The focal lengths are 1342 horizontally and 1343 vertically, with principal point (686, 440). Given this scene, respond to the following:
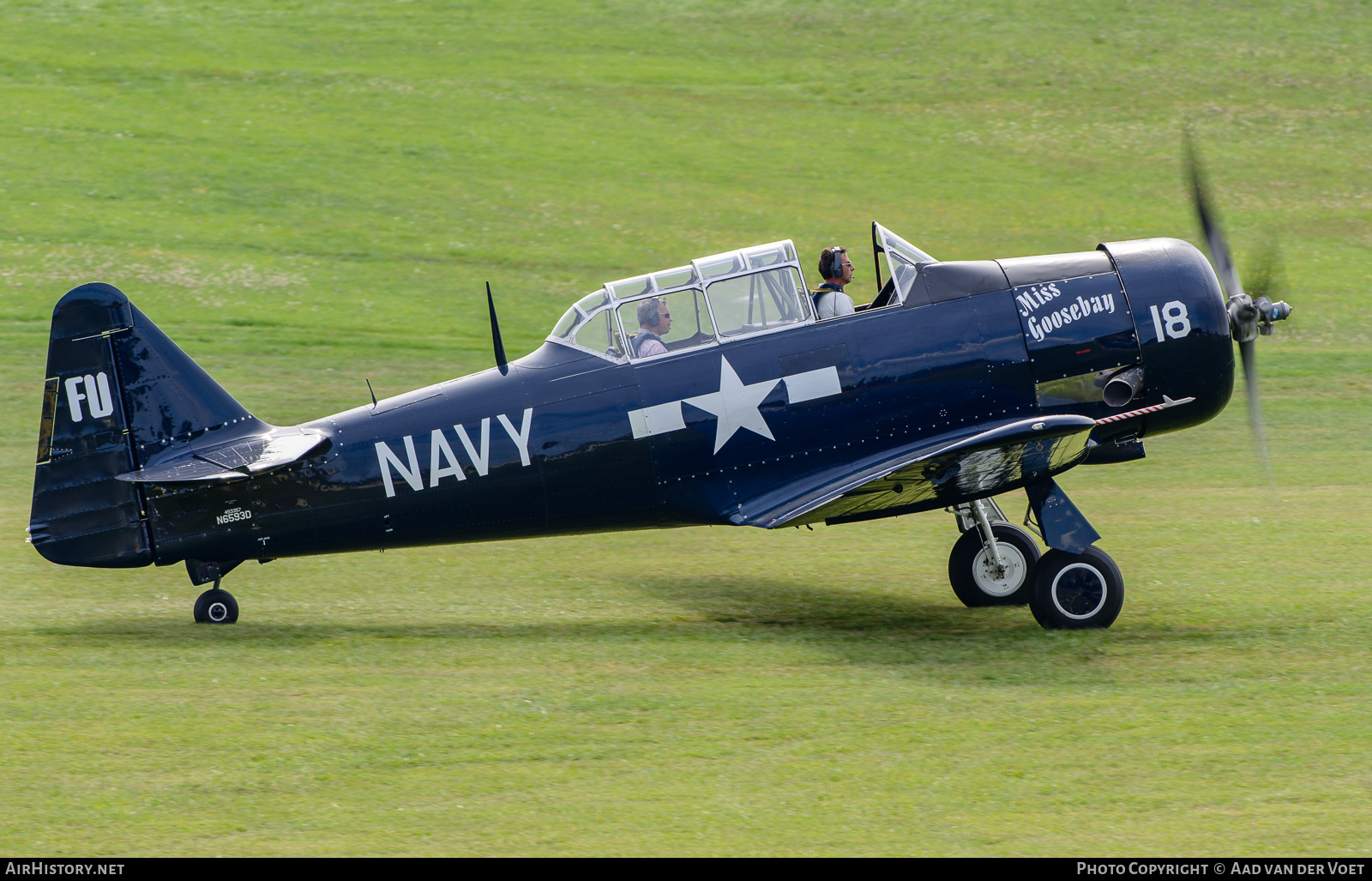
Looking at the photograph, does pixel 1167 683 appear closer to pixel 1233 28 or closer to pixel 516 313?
pixel 516 313

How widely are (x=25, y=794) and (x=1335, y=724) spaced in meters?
7.17

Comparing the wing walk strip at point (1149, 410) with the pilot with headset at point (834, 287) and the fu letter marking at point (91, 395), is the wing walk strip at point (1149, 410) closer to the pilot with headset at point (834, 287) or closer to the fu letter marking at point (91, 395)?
the pilot with headset at point (834, 287)

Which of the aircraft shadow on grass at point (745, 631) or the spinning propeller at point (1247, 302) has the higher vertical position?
the spinning propeller at point (1247, 302)

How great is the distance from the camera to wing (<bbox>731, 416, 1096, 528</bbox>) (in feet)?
29.2

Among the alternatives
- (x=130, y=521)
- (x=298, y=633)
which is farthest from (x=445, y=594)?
(x=130, y=521)

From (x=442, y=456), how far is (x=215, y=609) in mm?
2080

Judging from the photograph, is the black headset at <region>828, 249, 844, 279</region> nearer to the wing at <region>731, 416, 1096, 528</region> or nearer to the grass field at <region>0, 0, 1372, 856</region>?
the wing at <region>731, 416, 1096, 528</region>

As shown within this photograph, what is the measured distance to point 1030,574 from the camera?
31.9 ft

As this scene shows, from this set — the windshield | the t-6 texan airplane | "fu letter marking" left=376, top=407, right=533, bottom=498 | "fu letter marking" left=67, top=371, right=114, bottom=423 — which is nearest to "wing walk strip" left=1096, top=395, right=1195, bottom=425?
the t-6 texan airplane

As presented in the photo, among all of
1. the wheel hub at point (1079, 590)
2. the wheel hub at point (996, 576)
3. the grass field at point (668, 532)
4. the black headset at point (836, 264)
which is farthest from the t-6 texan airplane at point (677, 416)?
the wheel hub at point (996, 576)

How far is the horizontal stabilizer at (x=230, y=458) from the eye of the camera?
950cm

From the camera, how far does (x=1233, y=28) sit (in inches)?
1426

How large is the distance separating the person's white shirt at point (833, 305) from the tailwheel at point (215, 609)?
195 inches

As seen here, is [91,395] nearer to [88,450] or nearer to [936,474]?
[88,450]
